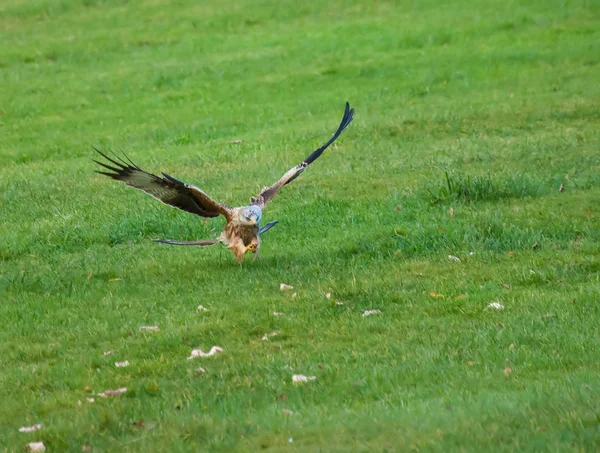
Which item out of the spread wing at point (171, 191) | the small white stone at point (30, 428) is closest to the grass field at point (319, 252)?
the small white stone at point (30, 428)

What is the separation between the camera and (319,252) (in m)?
10.5

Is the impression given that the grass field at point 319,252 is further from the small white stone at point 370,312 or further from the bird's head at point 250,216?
the bird's head at point 250,216

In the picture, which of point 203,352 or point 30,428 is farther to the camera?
point 203,352

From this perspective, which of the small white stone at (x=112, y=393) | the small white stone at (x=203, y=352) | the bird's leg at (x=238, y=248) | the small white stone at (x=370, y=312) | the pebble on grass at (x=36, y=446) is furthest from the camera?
the bird's leg at (x=238, y=248)

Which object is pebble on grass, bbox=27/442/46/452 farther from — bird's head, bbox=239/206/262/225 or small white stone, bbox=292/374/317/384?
bird's head, bbox=239/206/262/225

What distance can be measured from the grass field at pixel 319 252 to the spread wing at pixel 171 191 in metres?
0.70

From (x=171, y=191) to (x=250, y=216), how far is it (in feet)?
2.80

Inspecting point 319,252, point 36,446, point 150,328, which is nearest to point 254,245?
point 319,252

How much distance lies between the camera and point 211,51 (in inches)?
1021

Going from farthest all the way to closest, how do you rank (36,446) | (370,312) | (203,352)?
(370,312) < (203,352) < (36,446)

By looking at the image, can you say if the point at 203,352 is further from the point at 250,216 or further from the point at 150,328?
the point at 250,216

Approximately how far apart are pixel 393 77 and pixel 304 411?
17.3m

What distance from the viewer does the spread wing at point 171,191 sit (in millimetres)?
9406

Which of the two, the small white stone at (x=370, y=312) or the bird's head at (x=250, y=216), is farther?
the bird's head at (x=250, y=216)
